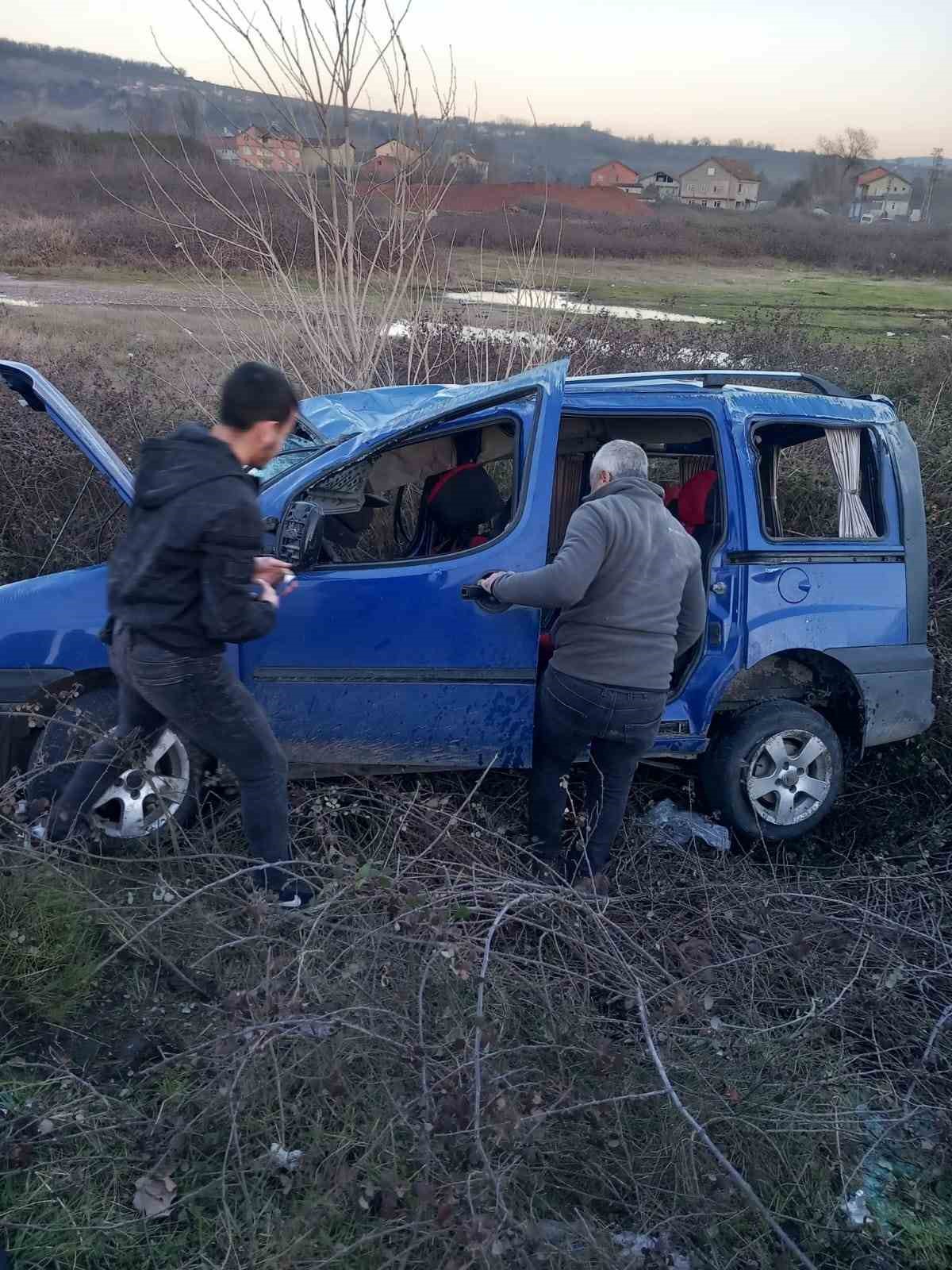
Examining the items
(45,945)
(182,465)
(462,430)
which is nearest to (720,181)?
(462,430)

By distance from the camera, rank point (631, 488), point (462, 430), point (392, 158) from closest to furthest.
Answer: point (631, 488), point (462, 430), point (392, 158)

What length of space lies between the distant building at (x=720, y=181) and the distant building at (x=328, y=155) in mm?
77826

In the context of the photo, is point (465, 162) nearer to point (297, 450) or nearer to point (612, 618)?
point (297, 450)

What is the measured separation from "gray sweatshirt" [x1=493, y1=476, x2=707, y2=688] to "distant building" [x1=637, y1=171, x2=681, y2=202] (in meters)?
66.4

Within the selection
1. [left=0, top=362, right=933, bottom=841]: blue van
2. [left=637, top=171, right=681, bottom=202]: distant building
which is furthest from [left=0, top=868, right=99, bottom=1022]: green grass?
[left=637, top=171, right=681, bottom=202]: distant building

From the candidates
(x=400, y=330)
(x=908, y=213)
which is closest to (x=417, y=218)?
(x=400, y=330)

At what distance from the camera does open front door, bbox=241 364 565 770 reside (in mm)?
3619

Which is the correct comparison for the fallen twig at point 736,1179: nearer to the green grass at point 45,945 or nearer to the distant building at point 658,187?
the green grass at point 45,945

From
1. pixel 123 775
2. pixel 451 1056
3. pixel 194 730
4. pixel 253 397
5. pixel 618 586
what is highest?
pixel 253 397

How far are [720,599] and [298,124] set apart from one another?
4.15 meters

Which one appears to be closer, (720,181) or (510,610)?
(510,610)

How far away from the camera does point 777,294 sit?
30000 mm

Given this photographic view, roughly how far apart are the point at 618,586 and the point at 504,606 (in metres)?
0.47

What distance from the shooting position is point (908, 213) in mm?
77688
